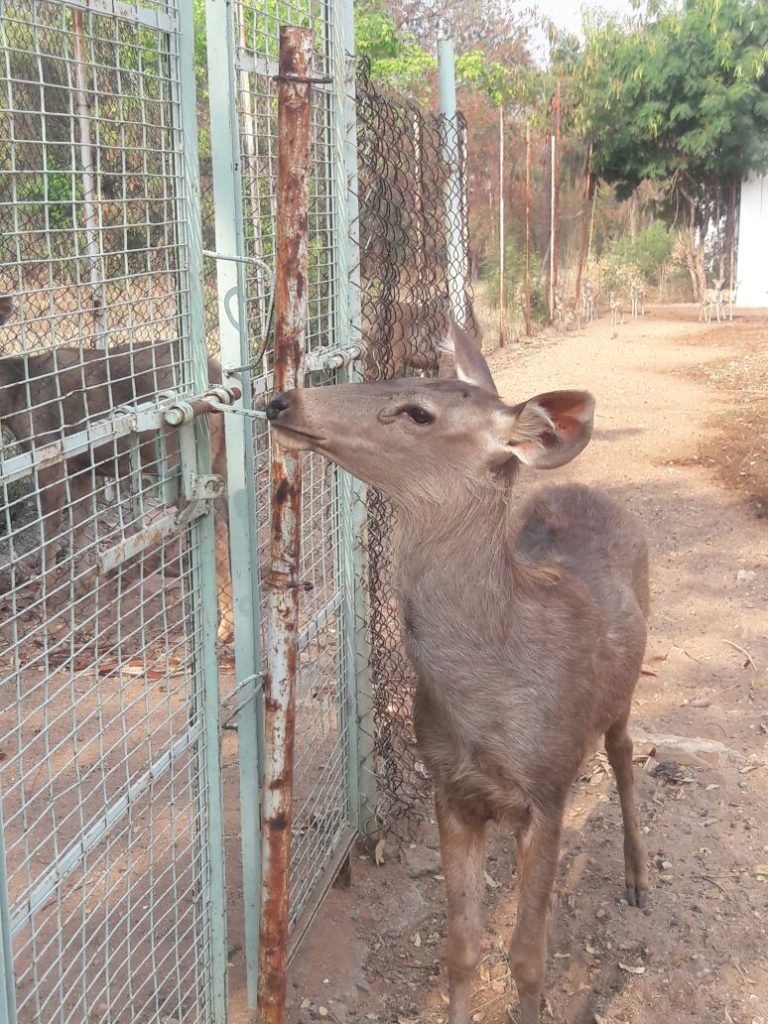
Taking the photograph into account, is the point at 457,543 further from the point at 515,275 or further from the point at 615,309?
the point at 615,309

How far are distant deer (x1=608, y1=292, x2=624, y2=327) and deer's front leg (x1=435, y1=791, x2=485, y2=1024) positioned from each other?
2028cm

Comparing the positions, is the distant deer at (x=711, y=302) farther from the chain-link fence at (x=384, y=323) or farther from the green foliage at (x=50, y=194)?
the green foliage at (x=50, y=194)

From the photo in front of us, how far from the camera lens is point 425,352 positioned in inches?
242

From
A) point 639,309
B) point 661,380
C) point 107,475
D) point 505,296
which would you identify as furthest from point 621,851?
point 639,309

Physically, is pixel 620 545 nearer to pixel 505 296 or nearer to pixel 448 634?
pixel 448 634

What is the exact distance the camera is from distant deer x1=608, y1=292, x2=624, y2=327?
2355cm

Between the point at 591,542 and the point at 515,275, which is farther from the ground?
the point at 515,275

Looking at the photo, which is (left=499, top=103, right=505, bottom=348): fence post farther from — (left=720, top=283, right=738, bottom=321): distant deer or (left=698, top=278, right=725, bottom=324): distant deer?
(left=720, top=283, right=738, bottom=321): distant deer

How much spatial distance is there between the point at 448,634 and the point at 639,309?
23.0 meters

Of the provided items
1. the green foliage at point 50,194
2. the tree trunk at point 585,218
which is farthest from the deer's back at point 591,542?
the tree trunk at point 585,218

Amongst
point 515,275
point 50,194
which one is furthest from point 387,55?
point 50,194

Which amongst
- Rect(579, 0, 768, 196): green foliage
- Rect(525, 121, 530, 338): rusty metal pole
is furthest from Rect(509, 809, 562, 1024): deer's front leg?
Rect(579, 0, 768, 196): green foliage

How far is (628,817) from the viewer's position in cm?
454

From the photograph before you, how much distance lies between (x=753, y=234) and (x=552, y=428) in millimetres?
23847
